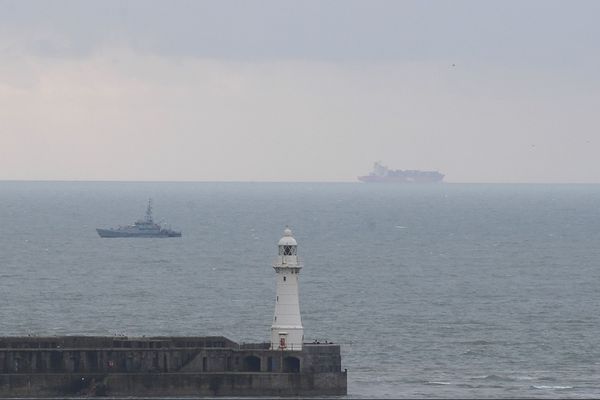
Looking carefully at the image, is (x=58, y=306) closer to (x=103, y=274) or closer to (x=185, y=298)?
(x=185, y=298)

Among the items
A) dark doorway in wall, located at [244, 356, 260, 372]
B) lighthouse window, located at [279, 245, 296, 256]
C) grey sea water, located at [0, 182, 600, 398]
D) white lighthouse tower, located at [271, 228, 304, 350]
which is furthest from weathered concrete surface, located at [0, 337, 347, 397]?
lighthouse window, located at [279, 245, 296, 256]

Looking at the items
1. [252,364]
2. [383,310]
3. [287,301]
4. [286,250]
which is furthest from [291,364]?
[383,310]

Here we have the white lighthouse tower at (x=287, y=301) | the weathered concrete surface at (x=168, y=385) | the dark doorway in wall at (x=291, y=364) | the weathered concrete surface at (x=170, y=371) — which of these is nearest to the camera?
the weathered concrete surface at (x=168, y=385)

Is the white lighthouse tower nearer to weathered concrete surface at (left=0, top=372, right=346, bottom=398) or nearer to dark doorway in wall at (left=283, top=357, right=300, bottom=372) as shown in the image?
dark doorway in wall at (left=283, top=357, right=300, bottom=372)

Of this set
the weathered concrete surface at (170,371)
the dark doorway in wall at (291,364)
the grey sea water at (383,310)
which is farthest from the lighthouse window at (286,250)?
the grey sea water at (383,310)

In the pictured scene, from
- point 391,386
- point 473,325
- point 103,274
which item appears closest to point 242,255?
point 103,274

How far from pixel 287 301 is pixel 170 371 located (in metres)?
6.82

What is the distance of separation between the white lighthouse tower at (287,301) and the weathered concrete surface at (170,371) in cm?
79

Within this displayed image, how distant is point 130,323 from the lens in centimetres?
11725

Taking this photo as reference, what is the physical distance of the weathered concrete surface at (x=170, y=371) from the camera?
280ft

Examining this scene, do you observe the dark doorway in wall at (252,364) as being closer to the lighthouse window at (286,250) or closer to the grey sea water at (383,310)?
the grey sea water at (383,310)

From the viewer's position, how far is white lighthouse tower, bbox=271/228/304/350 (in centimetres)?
8750

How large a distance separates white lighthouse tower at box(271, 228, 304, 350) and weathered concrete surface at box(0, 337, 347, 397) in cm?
79

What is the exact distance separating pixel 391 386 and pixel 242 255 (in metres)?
109
